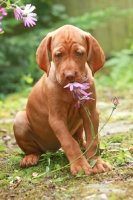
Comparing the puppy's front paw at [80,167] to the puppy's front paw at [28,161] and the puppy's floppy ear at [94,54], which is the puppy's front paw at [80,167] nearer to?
the puppy's front paw at [28,161]

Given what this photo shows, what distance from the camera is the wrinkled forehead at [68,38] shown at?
329cm

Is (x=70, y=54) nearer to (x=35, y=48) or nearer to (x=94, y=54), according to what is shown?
(x=94, y=54)

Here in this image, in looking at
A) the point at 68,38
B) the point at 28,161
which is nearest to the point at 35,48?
the point at 28,161

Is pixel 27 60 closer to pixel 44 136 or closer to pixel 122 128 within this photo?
pixel 122 128

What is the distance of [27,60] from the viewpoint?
1030cm

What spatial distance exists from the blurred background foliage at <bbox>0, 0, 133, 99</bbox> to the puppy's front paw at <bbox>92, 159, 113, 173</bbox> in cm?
538

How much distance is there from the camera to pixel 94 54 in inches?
136

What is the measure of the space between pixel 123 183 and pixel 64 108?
82cm

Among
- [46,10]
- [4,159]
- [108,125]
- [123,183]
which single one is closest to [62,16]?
[46,10]

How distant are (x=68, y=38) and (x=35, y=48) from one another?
21.6ft

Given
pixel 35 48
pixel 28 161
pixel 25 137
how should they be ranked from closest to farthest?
pixel 28 161 → pixel 25 137 → pixel 35 48

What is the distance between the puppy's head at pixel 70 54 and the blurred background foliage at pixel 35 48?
17.2 ft

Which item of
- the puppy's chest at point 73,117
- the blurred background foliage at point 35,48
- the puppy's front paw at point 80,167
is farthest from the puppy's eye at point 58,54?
the blurred background foliage at point 35,48

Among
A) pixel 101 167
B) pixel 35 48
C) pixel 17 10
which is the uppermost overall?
pixel 17 10
